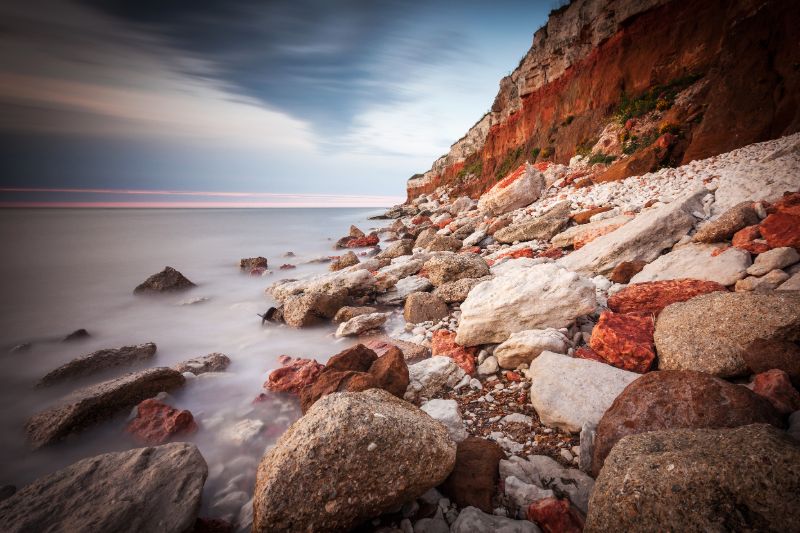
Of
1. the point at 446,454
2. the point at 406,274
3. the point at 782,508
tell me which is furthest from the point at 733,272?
the point at 406,274

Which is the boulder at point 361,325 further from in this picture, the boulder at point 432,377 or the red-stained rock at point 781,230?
the red-stained rock at point 781,230

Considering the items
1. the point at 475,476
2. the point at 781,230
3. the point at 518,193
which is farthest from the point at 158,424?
the point at 518,193

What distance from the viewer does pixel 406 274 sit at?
312 inches

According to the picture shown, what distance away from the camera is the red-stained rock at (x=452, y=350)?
3771 mm

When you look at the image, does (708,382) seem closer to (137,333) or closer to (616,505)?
(616,505)

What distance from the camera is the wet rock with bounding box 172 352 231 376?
459 cm

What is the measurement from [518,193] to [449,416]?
1161cm

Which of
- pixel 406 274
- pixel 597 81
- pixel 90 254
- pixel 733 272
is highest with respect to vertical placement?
pixel 597 81

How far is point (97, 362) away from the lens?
477 centimetres

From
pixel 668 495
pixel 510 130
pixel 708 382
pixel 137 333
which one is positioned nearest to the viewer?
pixel 668 495

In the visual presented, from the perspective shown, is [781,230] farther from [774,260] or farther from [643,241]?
[643,241]

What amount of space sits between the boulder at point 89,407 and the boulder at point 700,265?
6.73 metres

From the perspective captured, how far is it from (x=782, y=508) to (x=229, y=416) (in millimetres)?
4383

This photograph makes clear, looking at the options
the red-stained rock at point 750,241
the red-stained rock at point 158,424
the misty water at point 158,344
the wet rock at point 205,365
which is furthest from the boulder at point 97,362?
the red-stained rock at point 750,241
